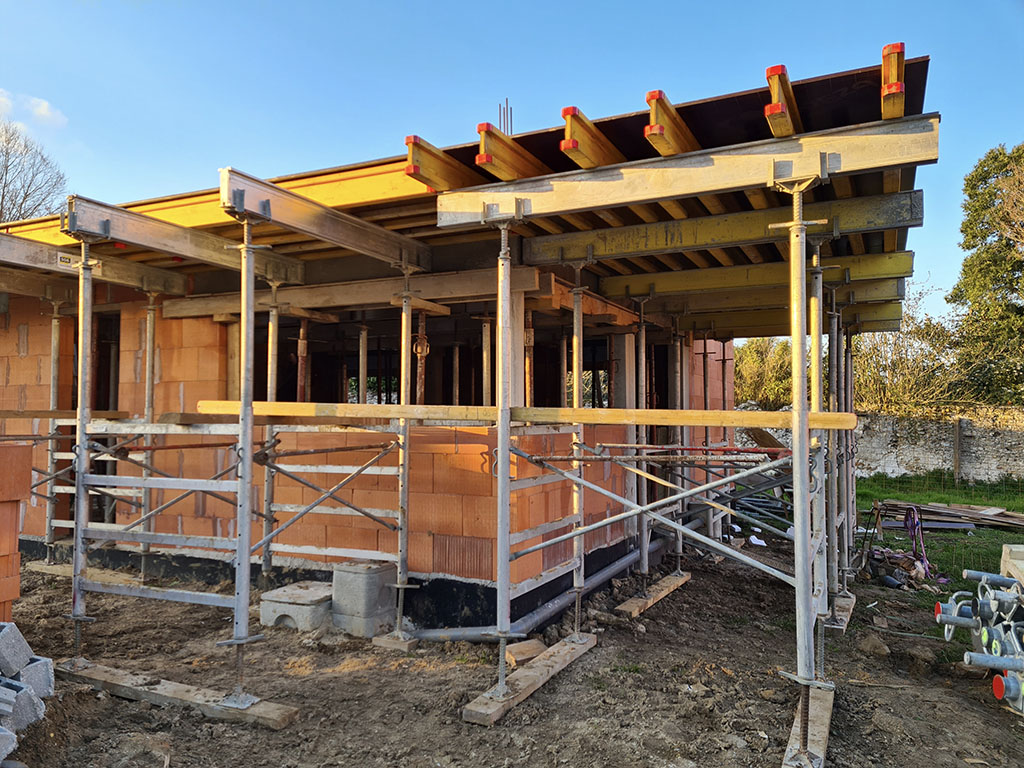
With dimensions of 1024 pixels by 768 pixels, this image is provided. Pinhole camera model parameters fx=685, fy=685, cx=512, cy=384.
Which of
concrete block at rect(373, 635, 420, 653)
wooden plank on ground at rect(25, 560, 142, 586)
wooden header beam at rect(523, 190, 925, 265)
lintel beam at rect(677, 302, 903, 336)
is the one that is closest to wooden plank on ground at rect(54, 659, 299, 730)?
concrete block at rect(373, 635, 420, 653)

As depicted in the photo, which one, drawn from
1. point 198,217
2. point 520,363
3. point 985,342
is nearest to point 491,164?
point 520,363

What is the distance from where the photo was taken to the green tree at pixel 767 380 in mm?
22859

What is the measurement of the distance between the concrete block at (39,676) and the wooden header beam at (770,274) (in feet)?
19.3

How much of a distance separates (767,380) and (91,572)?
20.7 metres

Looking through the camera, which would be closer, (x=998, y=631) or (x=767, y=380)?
(x=998, y=631)

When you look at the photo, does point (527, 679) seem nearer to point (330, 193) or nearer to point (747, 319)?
point (330, 193)

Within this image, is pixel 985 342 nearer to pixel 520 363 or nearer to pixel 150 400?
pixel 520 363

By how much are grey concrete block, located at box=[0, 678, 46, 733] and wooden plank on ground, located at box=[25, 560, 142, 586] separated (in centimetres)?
403

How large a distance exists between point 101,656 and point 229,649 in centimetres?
93

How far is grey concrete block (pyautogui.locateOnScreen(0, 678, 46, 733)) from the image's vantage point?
3580mm

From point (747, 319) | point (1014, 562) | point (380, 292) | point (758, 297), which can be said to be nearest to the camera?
point (1014, 562)

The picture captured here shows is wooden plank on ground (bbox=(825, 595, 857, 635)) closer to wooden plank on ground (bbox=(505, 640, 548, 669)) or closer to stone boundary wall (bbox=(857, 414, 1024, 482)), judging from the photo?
wooden plank on ground (bbox=(505, 640, 548, 669))

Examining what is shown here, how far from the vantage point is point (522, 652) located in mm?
5500

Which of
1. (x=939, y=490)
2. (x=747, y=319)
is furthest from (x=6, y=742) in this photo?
(x=939, y=490)
